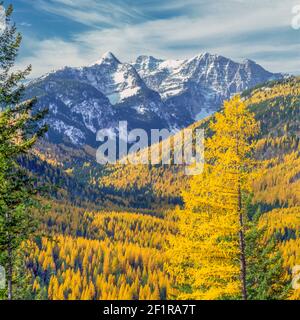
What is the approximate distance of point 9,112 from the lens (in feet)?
89.2

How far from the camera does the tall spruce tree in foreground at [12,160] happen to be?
2691cm

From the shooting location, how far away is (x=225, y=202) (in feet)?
77.7

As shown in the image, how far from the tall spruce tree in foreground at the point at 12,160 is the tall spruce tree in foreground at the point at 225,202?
9.94 m

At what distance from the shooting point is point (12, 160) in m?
27.7

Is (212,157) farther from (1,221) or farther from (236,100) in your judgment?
(1,221)

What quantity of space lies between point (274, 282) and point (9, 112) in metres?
27.5

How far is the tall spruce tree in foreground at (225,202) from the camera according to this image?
75.7 feet

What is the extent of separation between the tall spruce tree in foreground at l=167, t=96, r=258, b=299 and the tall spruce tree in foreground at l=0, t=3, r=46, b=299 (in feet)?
32.6

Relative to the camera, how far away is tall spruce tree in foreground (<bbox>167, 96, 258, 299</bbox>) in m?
23.1

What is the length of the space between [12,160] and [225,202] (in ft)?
42.3
